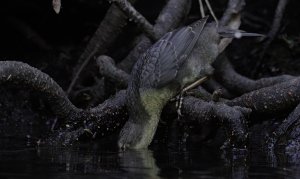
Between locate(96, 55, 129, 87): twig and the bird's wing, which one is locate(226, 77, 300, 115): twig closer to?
the bird's wing

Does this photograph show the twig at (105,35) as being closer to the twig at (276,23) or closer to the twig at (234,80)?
the twig at (234,80)

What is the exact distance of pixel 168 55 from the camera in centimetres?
577

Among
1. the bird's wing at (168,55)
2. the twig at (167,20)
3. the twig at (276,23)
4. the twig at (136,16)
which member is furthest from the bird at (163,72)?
the twig at (276,23)

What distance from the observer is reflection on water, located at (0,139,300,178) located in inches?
149

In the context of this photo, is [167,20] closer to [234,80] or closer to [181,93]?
[234,80]

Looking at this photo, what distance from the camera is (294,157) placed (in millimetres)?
4492

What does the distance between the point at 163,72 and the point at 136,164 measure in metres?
1.58

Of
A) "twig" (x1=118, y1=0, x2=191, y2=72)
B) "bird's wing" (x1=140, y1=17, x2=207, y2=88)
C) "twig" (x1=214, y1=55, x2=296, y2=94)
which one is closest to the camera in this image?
"bird's wing" (x1=140, y1=17, x2=207, y2=88)

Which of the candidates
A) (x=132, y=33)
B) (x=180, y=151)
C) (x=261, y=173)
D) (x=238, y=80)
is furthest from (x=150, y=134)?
(x=132, y=33)

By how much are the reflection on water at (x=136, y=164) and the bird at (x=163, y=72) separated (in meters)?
0.35

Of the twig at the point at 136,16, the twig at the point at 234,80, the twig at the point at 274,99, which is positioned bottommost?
the twig at the point at 274,99

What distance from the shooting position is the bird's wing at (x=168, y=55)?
5609mm

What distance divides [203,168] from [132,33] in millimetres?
3918

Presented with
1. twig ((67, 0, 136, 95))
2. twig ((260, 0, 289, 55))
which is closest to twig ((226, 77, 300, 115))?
twig ((260, 0, 289, 55))
